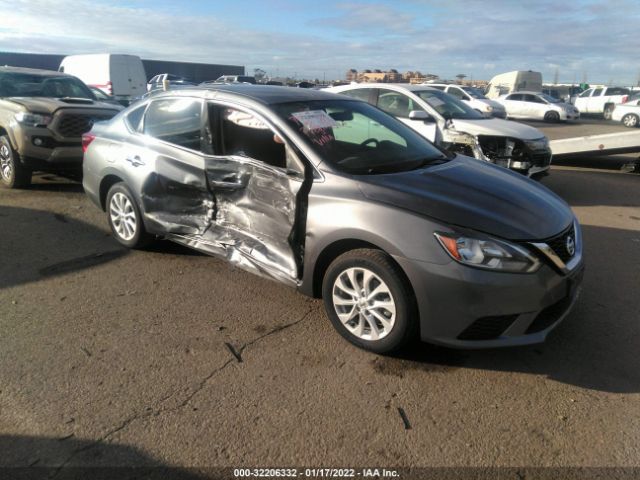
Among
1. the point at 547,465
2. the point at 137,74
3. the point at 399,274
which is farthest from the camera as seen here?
the point at 137,74

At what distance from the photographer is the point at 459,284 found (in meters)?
2.85

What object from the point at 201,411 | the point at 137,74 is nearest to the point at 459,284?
the point at 201,411

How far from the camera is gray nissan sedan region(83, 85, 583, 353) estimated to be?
293cm

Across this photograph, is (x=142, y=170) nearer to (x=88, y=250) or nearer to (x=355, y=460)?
(x=88, y=250)

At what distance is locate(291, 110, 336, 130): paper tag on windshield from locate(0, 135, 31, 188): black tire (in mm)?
5478

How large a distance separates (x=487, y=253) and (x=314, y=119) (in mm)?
1742

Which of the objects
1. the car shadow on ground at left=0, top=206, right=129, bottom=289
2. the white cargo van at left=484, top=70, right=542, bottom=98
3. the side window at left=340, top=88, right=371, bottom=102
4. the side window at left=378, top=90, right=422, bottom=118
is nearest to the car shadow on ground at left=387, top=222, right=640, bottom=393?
the car shadow on ground at left=0, top=206, right=129, bottom=289

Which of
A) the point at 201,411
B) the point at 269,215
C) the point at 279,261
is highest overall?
the point at 269,215

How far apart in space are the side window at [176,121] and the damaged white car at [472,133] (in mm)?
4032

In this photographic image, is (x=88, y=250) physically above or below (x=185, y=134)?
below

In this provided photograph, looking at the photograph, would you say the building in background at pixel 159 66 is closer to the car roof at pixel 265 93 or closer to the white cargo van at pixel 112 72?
the white cargo van at pixel 112 72

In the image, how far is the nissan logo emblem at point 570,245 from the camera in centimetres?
324

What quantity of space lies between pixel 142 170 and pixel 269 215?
1.61m

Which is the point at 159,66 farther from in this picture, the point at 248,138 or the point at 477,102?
the point at 248,138
